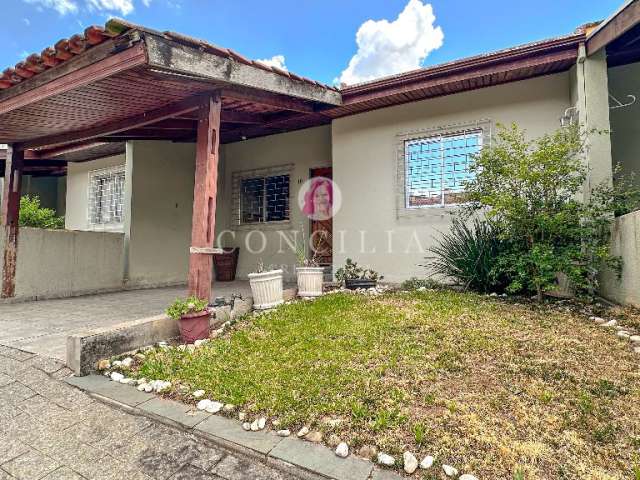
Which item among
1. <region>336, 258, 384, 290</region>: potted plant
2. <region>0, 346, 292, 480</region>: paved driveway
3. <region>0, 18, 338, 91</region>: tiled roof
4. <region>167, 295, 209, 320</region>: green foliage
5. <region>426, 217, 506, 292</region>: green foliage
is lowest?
<region>0, 346, 292, 480</region>: paved driveway

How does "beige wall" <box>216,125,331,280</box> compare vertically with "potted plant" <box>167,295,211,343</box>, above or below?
above

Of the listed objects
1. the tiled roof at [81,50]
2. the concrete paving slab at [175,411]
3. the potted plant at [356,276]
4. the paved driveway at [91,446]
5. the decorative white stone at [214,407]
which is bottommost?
the paved driveway at [91,446]

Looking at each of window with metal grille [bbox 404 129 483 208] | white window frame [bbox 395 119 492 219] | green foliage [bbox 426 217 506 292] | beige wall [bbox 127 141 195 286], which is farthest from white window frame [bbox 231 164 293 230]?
green foliage [bbox 426 217 506 292]

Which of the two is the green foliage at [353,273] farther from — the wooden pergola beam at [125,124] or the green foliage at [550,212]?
Result: the wooden pergola beam at [125,124]

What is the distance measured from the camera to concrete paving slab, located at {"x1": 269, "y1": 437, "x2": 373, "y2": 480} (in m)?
1.56

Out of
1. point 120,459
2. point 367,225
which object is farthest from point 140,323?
point 367,225

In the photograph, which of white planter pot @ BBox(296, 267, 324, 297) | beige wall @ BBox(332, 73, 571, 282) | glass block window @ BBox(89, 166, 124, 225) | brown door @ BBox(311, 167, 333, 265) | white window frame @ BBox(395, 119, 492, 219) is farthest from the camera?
glass block window @ BBox(89, 166, 124, 225)

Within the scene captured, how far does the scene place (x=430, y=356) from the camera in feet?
8.95

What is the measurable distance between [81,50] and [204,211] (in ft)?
6.00

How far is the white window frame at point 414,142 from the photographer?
5547 millimetres

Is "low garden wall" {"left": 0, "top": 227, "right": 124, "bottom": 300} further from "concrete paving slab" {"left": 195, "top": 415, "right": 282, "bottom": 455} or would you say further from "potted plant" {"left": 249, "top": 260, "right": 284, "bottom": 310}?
"concrete paving slab" {"left": 195, "top": 415, "right": 282, "bottom": 455}

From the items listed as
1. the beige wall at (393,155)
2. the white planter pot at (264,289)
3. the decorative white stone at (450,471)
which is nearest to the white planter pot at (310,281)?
the white planter pot at (264,289)

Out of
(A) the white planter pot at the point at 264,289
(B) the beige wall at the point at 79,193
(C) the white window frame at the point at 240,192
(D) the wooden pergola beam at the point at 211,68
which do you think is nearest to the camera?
→ (D) the wooden pergola beam at the point at 211,68

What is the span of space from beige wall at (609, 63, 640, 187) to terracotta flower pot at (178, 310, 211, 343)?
629 cm
